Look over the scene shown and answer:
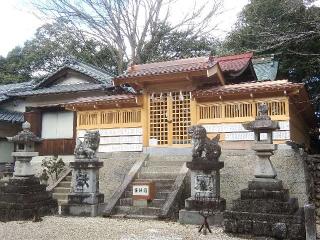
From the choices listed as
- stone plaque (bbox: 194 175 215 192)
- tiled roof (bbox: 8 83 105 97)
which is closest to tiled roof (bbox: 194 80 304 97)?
stone plaque (bbox: 194 175 215 192)

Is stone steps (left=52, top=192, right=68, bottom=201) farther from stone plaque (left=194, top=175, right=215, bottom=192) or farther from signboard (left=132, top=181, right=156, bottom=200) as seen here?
stone plaque (left=194, top=175, right=215, bottom=192)

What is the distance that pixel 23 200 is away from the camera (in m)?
10.5

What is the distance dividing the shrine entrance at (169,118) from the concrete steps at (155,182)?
0.84m

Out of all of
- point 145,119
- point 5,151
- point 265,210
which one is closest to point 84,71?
point 145,119

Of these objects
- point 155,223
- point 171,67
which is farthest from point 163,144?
point 155,223

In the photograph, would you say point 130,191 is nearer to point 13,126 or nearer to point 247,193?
point 247,193

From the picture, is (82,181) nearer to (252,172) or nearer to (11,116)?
(252,172)

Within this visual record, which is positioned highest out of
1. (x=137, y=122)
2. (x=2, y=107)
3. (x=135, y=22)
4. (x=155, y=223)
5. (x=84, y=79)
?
(x=135, y=22)

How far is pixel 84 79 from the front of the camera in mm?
21141

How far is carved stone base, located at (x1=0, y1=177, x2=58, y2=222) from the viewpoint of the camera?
10281mm

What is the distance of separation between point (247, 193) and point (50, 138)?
1482 cm

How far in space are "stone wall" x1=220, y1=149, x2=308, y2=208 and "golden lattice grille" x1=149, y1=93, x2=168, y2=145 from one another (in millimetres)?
2954

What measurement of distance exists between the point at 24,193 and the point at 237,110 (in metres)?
8.21

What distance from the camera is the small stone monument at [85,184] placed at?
10.9 m
